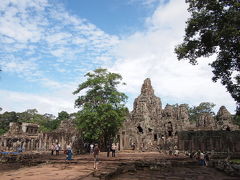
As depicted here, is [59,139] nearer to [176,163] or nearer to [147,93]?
[176,163]

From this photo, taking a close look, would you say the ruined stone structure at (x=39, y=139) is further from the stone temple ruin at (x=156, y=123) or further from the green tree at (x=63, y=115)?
the green tree at (x=63, y=115)

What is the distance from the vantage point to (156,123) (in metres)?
44.9

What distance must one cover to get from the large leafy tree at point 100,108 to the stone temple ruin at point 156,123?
6.87 metres

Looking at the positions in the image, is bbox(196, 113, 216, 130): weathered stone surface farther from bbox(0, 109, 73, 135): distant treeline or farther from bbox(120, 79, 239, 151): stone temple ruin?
bbox(0, 109, 73, 135): distant treeline

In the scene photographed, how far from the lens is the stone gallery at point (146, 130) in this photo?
30750 millimetres

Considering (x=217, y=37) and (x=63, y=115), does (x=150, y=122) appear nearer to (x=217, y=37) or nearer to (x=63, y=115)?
(x=217, y=37)

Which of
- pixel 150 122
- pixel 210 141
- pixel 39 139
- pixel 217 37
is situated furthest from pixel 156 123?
pixel 217 37

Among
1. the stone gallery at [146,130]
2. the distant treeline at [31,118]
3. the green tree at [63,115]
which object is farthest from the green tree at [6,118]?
the stone gallery at [146,130]

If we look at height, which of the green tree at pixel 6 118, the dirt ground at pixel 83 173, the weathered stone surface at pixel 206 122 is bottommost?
the dirt ground at pixel 83 173

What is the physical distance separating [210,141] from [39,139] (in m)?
23.5

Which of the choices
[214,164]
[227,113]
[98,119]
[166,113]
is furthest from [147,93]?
[214,164]

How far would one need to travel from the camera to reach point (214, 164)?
1877 cm

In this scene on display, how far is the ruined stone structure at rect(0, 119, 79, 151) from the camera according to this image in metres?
30.4

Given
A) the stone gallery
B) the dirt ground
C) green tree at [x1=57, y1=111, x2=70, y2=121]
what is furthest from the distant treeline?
the dirt ground
